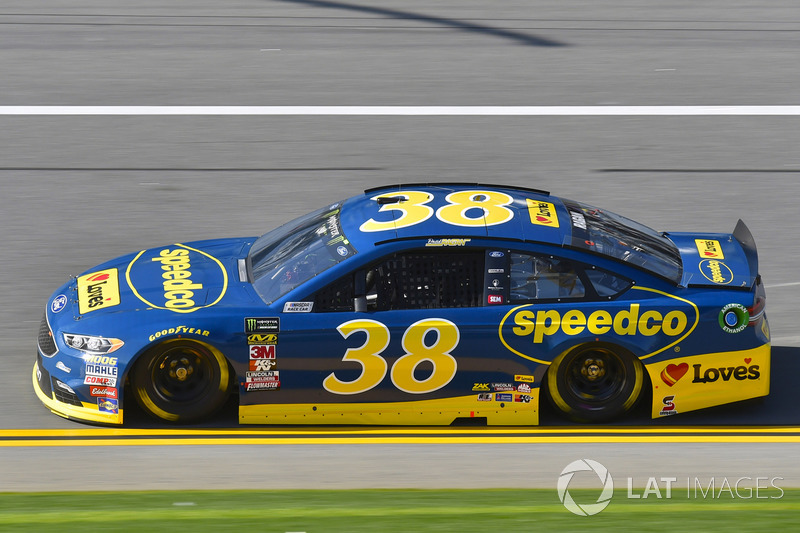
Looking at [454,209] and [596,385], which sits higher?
[454,209]

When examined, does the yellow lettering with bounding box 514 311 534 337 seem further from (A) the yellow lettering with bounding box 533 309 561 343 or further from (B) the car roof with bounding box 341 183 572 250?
(B) the car roof with bounding box 341 183 572 250

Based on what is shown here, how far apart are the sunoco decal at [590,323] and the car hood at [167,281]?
1764mm

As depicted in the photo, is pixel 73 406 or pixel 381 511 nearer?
pixel 381 511

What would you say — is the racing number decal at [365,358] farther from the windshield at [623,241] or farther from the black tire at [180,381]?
the windshield at [623,241]

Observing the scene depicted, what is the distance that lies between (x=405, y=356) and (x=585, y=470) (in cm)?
130

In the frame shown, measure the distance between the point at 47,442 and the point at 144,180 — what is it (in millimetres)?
4612

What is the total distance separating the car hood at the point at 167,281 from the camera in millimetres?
6938

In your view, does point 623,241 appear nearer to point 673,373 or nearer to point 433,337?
point 673,373

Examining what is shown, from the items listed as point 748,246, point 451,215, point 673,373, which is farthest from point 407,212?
point 748,246

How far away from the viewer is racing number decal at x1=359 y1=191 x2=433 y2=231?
6.94 m

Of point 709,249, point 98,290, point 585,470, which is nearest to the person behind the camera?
point 585,470

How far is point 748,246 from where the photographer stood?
7.59m

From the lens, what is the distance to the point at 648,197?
10.5 metres

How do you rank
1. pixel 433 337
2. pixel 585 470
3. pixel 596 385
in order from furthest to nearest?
pixel 596 385 → pixel 433 337 → pixel 585 470
